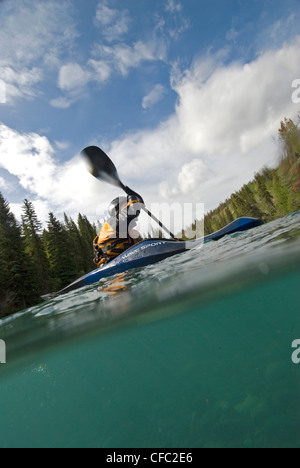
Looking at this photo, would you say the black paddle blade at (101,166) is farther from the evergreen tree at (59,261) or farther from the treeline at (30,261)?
the evergreen tree at (59,261)

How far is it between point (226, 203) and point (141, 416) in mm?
97928

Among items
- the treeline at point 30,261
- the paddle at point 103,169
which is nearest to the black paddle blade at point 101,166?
the paddle at point 103,169

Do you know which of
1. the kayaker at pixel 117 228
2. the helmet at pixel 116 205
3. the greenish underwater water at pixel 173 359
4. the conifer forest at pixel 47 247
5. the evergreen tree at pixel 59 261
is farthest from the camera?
the evergreen tree at pixel 59 261

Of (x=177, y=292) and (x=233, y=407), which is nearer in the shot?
(x=233, y=407)

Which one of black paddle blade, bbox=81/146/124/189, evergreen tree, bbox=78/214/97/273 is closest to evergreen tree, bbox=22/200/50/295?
evergreen tree, bbox=78/214/97/273

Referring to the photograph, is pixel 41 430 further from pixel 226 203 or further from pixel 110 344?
pixel 226 203

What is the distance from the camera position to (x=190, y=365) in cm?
432

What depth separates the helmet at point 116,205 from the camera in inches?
341

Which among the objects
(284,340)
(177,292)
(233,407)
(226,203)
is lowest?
(233,407)

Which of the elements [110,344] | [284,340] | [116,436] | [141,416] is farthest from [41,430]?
[284,340]

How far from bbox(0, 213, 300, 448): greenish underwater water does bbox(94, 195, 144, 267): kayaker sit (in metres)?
1.53

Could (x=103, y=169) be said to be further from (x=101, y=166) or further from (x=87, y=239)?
(x=87, y=239)

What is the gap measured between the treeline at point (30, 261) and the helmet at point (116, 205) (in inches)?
925

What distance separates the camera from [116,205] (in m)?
8.71
